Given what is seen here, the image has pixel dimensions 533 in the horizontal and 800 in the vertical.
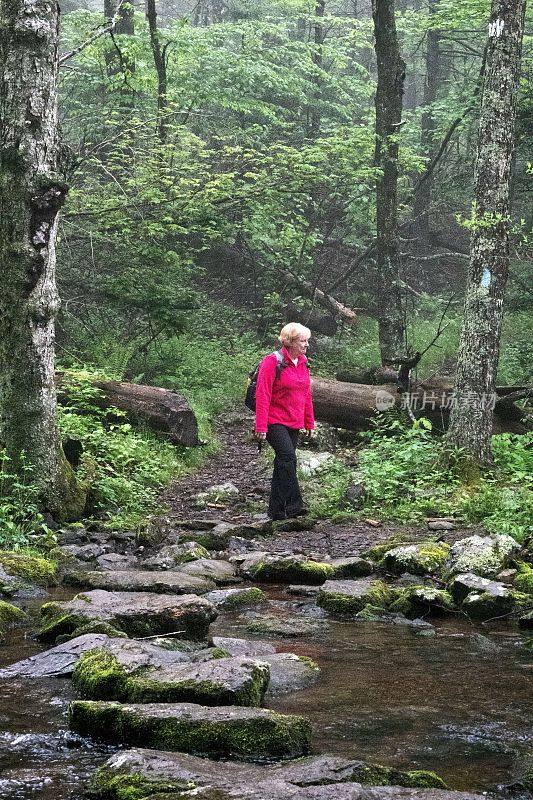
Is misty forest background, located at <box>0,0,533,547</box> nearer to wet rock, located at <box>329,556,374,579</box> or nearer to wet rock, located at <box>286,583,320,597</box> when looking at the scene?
wet rock, located at <box>329,556,374,579</box>

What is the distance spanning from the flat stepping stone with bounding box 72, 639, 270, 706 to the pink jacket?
17.1ft

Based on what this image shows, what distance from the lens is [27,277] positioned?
895 centimetres

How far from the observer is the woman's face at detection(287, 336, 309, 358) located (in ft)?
32.5

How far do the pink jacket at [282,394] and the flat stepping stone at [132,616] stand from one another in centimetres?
404

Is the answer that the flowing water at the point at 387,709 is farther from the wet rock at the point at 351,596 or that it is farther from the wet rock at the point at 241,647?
the wet rock at the point at 351,596

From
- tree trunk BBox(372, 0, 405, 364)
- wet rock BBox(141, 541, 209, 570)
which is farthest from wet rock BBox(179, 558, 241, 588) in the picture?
tree trunk BBox(372, 0, 405, 364)

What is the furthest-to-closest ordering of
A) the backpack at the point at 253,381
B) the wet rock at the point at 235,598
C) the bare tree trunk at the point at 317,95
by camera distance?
1. the bare tree trunk at the point at 317,95
2. the backpack at the point at 253,381
3. the wet rock at the point at 235,598

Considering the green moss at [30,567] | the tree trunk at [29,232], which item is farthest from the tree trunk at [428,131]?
the green moss at [30,567]

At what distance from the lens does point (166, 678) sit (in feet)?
14.2

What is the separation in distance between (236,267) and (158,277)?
29.8 ft

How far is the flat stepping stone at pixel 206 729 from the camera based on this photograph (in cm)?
377

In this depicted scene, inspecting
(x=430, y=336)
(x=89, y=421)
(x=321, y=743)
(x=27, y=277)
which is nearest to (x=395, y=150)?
(x=430, y=336)

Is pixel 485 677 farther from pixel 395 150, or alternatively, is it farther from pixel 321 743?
pixel 395 150

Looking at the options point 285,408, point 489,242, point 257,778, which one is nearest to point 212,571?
point 285,408
